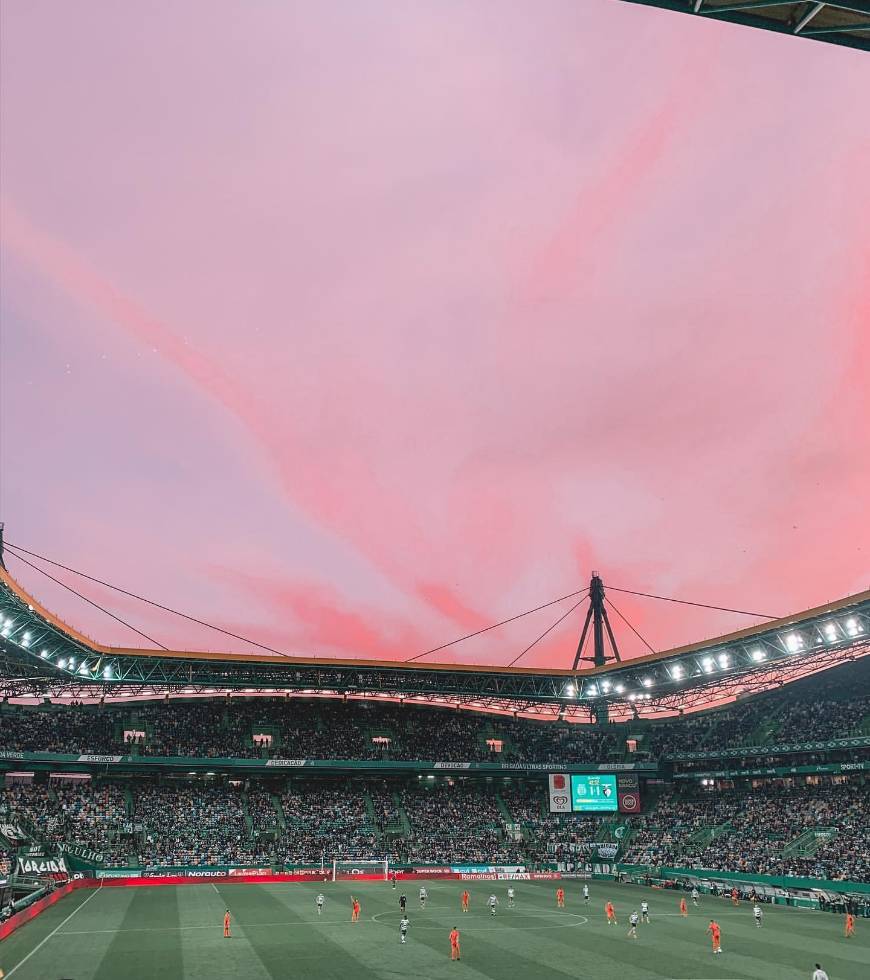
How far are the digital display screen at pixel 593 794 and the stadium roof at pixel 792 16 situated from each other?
74.6m

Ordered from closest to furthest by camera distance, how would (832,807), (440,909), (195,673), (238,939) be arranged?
(238,939) < (440,909) < (832,807) < (195,673)

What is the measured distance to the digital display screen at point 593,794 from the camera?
76.3 m

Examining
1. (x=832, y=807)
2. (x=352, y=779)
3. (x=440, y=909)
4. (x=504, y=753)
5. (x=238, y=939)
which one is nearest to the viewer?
(x=238, y=939)

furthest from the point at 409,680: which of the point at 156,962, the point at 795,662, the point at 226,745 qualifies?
the point at 156,962

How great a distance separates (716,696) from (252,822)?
148 feet

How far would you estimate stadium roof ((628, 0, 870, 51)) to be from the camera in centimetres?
1087

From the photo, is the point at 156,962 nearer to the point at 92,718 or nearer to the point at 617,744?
the point at 92,718

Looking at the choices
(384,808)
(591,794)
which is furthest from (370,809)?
(591,794)

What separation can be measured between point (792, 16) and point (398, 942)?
124 ft

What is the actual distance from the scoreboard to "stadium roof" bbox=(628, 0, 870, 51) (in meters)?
74.3

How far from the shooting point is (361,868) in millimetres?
69375

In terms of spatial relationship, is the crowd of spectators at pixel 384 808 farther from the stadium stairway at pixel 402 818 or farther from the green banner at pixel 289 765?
the green banner at pixel 289 765

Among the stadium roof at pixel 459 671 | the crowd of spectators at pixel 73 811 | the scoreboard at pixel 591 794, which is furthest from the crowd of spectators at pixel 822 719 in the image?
the crowd of spectators at pixel 73 811

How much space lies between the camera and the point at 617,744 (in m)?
89.9
